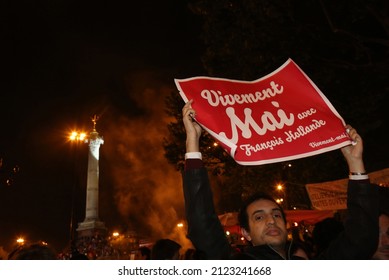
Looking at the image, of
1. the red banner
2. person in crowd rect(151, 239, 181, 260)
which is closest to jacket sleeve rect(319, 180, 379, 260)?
the red banner

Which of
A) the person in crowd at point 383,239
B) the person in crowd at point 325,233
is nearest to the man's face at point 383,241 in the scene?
the person in crowd at point 383,239

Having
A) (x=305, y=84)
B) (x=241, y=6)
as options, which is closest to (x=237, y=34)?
(x=241, y=6)

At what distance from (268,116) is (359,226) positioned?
121 cm

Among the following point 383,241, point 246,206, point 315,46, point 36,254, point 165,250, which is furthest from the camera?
point 315,46

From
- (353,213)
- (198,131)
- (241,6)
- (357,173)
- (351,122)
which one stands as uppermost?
(241,6)

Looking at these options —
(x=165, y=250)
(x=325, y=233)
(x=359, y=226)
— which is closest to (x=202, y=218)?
(x=359, y=226)

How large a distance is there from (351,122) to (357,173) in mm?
10441

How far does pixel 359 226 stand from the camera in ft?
10.1

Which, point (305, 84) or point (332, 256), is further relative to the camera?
point (305, 84)

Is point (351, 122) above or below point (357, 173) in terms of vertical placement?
above

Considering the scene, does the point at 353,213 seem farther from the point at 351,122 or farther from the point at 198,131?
the point at 351,122

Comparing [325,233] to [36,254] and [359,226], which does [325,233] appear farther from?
[36,254]
